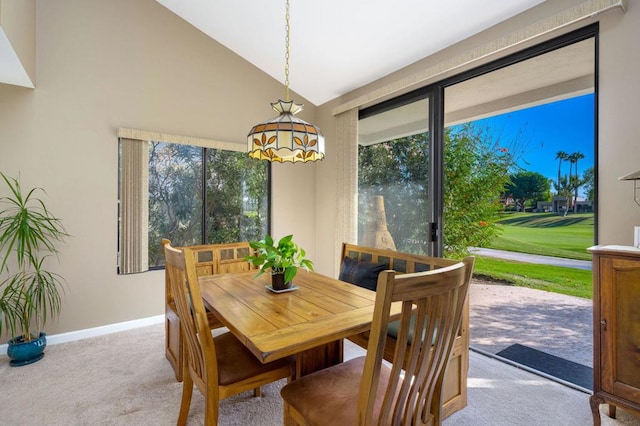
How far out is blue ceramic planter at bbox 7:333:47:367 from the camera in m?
2.42

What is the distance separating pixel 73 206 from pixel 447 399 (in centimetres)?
340

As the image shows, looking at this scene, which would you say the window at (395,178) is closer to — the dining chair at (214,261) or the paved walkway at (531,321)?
the paved walkway at (531,321)

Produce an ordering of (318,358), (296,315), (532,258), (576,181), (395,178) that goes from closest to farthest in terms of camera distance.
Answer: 1. (296,315)
2. (318,358)
3. (576,181)
4. (532,258)
5. (395,178)

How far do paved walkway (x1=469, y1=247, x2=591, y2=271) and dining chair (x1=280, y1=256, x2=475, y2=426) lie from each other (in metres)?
1.76

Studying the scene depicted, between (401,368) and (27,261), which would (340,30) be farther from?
(27,261)

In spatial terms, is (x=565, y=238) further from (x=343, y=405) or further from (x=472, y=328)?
(x=343, y=405)

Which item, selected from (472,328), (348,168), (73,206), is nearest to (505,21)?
(348,168)

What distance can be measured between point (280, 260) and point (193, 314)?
0.59 metres

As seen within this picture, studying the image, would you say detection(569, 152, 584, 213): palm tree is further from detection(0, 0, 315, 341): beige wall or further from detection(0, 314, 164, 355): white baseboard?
detection(0, 314, 164, 355): white baseboard

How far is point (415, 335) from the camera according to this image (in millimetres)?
930

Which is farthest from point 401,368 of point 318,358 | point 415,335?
point 318,358

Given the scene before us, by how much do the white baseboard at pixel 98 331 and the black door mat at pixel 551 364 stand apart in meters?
3.31

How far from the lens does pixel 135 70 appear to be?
3189 millimetres

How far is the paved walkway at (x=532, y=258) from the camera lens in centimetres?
226
